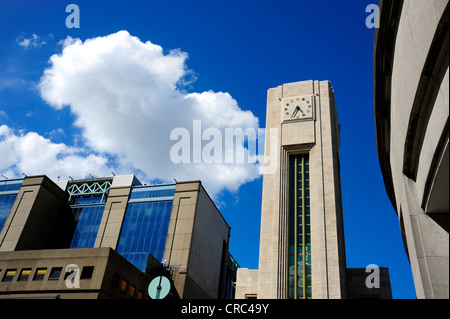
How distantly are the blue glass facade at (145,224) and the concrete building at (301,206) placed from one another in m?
18.2

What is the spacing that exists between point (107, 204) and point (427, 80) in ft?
216

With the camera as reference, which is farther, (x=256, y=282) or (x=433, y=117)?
(x=256, y=282)

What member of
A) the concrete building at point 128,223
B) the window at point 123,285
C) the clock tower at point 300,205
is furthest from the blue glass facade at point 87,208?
the clock tower at point 300,205

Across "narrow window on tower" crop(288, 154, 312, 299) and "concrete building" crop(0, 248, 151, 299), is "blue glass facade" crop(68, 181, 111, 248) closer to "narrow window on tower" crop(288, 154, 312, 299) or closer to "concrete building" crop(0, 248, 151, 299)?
"concrete building" crop(0, 248, 151, 299)

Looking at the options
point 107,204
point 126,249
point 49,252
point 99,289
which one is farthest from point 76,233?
point 99,289

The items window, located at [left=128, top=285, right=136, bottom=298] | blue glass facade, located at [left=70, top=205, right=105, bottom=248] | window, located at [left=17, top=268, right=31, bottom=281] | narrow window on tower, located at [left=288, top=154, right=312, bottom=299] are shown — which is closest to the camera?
window, located at [left=17, top=268, right=31, bottom=281]

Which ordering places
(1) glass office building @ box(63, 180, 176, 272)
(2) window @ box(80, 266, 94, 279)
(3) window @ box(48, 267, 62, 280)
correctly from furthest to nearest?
(1) glass office building @ box(63, 180, 176, 272), (3) window @ box(48, 267, 62, 280), (2) window @ box(80, 266, 94, 279)

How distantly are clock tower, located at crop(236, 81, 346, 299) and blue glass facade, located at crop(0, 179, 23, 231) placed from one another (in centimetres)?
4673

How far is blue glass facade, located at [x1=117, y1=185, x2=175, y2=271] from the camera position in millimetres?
61656

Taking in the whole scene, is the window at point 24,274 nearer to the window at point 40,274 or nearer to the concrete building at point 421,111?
the window at point 40,274

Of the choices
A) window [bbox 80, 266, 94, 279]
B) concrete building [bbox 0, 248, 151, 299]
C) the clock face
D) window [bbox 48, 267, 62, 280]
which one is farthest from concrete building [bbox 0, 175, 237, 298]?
the clock face

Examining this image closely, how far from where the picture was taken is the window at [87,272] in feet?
135
